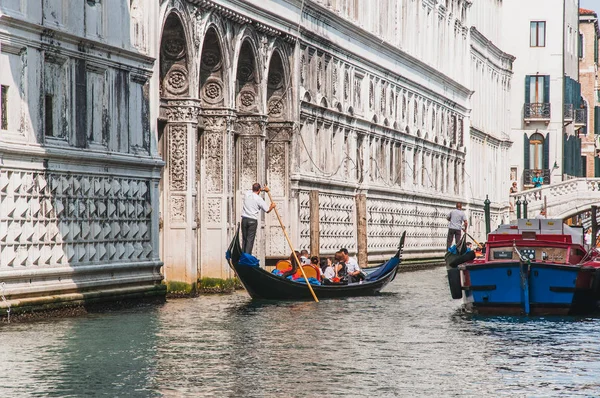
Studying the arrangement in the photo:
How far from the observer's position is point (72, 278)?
20.0 m

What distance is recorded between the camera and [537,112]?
66188 millimetres

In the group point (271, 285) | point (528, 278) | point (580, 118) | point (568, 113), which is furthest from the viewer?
point (580, 118)

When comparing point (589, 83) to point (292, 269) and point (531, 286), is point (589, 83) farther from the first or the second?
point (531, 286)

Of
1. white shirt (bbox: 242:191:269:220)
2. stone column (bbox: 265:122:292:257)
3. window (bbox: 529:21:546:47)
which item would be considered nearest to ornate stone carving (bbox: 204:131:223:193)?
white shirt (bbox: 242:191:269:220)

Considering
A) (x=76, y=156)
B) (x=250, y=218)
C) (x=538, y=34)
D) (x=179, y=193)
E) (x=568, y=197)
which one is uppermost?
(x=538, y=34)

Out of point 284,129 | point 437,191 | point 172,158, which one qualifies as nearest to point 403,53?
point 437,191

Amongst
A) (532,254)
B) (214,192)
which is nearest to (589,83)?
(214,192)

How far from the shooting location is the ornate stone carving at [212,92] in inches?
1043

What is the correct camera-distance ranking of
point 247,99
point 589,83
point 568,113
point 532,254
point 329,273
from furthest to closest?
point 589,83, point 568,113, point 247,99, point 329,273, point 532,254

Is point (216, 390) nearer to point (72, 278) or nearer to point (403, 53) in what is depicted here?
point (72, 278)

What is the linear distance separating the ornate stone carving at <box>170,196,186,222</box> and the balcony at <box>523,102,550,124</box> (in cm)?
4324

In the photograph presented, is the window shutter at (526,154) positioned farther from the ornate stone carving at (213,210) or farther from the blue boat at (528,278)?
→ the blue boat at (528,278)

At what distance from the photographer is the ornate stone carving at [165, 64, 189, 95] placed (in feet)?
81.1

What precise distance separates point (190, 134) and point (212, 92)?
2067 millimetres
